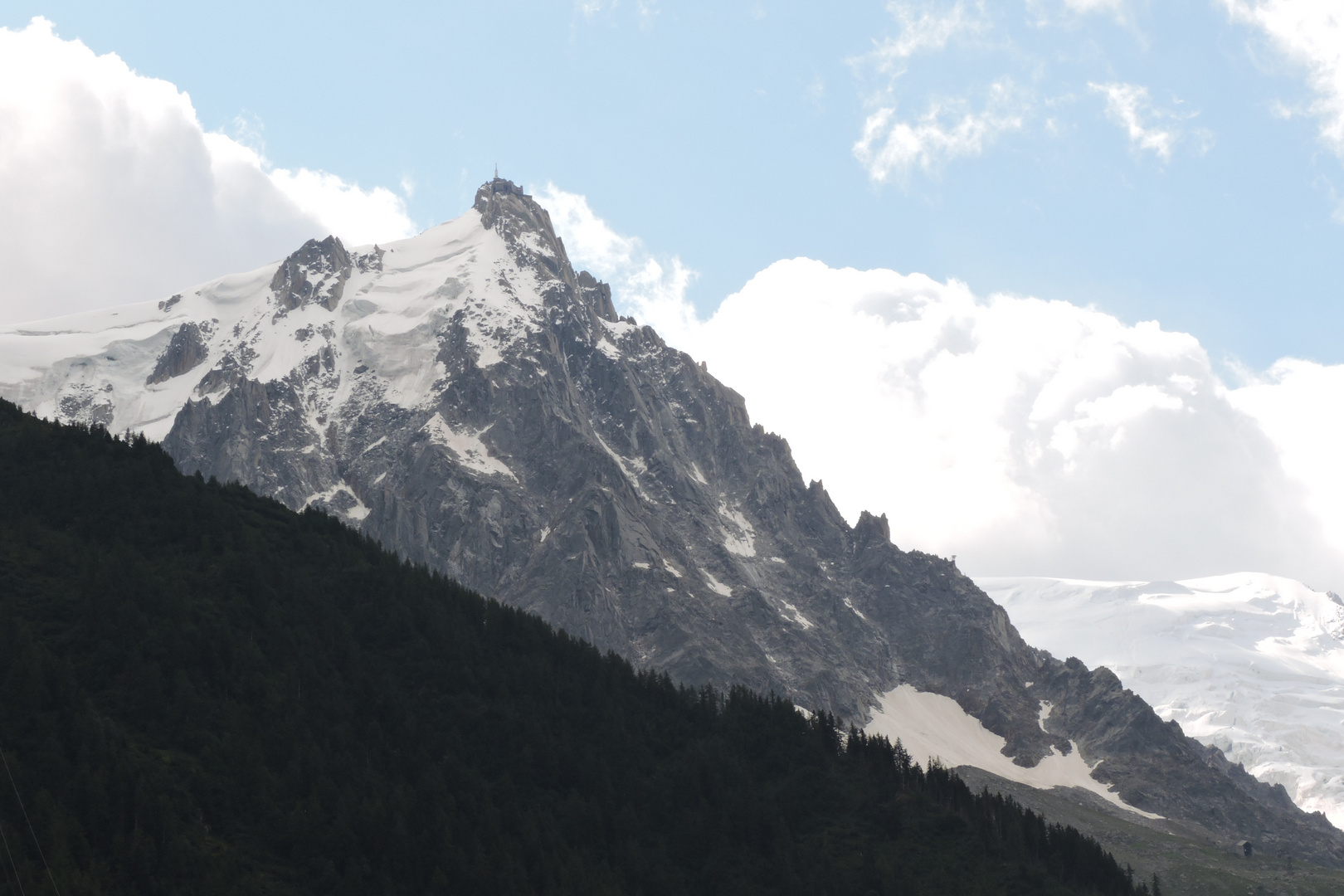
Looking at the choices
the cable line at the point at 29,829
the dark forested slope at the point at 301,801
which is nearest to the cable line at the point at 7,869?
the cable line at the point at 29,829

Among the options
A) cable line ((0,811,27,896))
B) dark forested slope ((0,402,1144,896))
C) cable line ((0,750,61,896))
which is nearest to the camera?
cable line ((0,811,27,896))

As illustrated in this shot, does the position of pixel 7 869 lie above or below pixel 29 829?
below

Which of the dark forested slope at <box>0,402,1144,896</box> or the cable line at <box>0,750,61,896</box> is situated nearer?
the cable line at <box>0,750,61,896</box>

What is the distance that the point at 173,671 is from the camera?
569ft

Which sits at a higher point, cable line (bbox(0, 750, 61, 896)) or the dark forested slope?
the dark forested slope

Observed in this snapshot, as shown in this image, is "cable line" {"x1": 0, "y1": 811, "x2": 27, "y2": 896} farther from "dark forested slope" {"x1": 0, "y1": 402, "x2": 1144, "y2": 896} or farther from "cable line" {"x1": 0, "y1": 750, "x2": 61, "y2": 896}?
"dark forested slope" {"x1": 0, "y1": 402, "x2": 1144, "y2": 896}

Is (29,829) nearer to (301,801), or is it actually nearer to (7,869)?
(7,869)

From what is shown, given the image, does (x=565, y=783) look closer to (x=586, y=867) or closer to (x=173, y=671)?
(x=586, y=867)

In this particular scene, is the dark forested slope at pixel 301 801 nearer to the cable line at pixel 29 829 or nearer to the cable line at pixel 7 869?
the cable line at pixel 7 869

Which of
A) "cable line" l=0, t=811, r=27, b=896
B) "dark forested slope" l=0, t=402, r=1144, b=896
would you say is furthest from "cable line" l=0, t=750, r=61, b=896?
"dark forested slope" l=0, t=402, r=1144, b=896

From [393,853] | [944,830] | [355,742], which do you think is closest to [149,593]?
[355,742]

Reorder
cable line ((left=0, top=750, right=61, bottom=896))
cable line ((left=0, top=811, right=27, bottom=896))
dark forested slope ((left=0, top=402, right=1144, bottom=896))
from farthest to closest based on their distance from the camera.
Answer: dark forested slope ((left=0, top=402, right=1144, bottom=896)) < cable line ((left=0, top=750, right=61, bottom=896)) < cable line ((left=0, top=811, right=27, bottom=896))

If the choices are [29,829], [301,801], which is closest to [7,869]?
[29,829]

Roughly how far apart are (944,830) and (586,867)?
5270 centimetres
